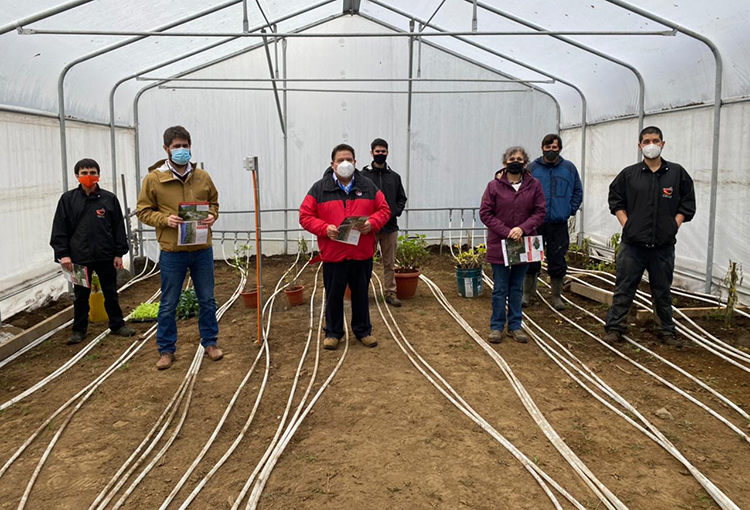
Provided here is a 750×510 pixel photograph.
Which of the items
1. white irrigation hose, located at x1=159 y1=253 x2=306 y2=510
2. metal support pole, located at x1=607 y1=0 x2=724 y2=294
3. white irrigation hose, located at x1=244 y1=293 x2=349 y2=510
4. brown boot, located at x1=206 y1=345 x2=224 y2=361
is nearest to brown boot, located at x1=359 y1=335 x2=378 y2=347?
white irrigation hose, located at x1=244 y1=293 x2=349 y2=510

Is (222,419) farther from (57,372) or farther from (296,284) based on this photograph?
(296,284)

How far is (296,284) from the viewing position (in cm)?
758

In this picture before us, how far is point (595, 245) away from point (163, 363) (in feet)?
21.8

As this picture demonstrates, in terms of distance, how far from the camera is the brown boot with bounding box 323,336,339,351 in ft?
16.0

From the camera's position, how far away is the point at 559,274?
19.9ft

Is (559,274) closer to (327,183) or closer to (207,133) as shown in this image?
(327,183)

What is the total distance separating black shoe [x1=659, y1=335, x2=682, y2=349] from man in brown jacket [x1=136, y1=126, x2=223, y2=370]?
363 cm

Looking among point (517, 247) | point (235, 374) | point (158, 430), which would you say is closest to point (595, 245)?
point (517, 247)

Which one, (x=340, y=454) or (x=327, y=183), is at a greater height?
(x=327, y=183)

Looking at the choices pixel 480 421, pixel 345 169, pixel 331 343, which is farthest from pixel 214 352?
pixel 480 421

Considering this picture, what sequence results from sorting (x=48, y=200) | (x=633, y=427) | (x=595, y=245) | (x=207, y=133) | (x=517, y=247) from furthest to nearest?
1. (x=207, y=133)
2. (x=595, y=245)
3. (x=48, y=200)
4. (x=517, y=247)
5. (x=633, y=427)

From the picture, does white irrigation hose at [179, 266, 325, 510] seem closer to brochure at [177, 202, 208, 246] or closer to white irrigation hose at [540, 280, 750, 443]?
brochure at [177, 202, 208, 246]

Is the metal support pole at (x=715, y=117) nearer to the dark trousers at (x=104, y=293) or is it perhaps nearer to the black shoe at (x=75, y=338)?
the dark trousers at (x=104, y=293)

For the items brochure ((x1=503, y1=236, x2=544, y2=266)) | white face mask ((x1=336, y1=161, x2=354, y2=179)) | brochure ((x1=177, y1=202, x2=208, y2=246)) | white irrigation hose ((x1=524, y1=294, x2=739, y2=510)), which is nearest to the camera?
white irrigation hose ((x1=524, y1=294, x2=739, y2=510))
